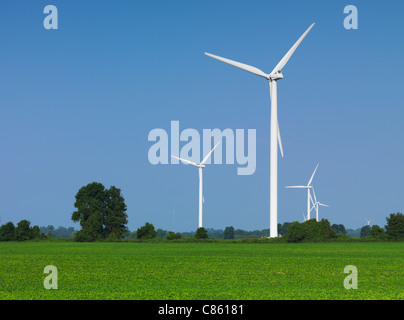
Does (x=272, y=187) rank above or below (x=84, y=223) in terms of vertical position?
above

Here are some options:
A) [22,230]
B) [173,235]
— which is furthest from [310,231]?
[22,230]

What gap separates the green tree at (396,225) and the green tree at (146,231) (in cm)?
4220

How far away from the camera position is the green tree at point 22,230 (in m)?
104

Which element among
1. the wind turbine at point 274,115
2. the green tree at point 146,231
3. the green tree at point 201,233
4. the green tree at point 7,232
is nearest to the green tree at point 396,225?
the wind turbine at point 274,115

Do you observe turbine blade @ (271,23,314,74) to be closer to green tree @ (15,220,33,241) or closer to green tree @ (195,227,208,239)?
green tree @ (195,227,208,239)

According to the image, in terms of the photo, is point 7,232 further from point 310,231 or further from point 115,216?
point 310,231

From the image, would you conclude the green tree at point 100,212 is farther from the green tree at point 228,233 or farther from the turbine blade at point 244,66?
the green tree at point 228,233

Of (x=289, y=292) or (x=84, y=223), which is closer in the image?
(x=289, y=292)

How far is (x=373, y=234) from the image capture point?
91562mm

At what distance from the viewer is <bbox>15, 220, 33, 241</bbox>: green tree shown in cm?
10394

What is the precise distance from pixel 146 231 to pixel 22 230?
25348 mm
